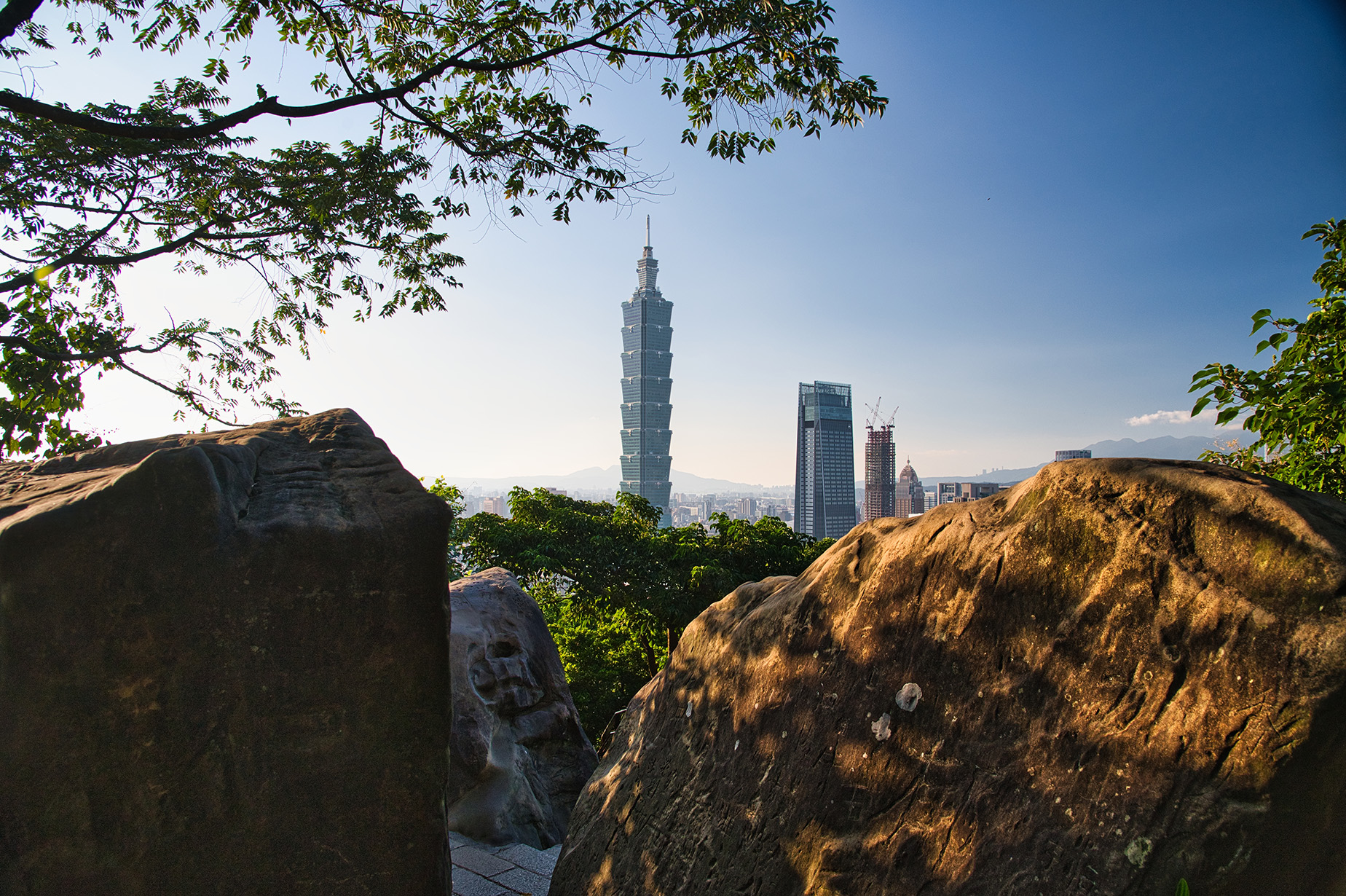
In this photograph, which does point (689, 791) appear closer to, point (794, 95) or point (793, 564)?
point (794, 95)

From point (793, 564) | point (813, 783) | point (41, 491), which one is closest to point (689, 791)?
point (813, 783)

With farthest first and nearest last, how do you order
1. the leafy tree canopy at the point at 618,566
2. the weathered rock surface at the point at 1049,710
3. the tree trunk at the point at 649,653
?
the tree trunk at the point at 649,653
the leafy tree canopy at the point at 618,566
the weathered rock surface at the point at 1049,710

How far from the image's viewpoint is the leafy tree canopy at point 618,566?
42.5ft

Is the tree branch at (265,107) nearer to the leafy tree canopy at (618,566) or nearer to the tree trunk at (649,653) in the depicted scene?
the leafy tree canopy at (618,566)

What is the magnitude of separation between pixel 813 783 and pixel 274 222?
8.63m

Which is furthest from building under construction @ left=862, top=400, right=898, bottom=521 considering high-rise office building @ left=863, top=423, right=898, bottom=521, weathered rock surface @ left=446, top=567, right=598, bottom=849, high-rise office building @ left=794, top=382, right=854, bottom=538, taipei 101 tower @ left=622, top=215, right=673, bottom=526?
taipei 101 tower @ left=622, top=215, right=673, bottom=526

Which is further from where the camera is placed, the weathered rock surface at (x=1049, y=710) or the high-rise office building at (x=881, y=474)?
the high-rise office building at (x=881, y=474)

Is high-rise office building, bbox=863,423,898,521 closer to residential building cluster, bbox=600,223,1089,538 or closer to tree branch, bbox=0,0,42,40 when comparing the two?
residential building cluster, bbox=600,223,1089,538

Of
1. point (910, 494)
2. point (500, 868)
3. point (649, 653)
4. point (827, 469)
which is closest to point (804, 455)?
point (827, 469)

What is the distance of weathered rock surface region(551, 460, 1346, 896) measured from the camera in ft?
6.28

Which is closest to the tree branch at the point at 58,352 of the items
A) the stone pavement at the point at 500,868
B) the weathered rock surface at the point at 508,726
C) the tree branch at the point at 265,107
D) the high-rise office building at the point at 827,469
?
the tree branch at the point at 265,107

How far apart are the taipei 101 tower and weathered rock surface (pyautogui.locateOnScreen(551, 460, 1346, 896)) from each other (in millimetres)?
144067

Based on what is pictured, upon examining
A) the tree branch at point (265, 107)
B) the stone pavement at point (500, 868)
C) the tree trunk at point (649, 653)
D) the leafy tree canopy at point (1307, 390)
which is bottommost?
the tree trunk at point (649, 653)

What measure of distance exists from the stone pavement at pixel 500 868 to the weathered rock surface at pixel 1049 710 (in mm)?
A: 1590
